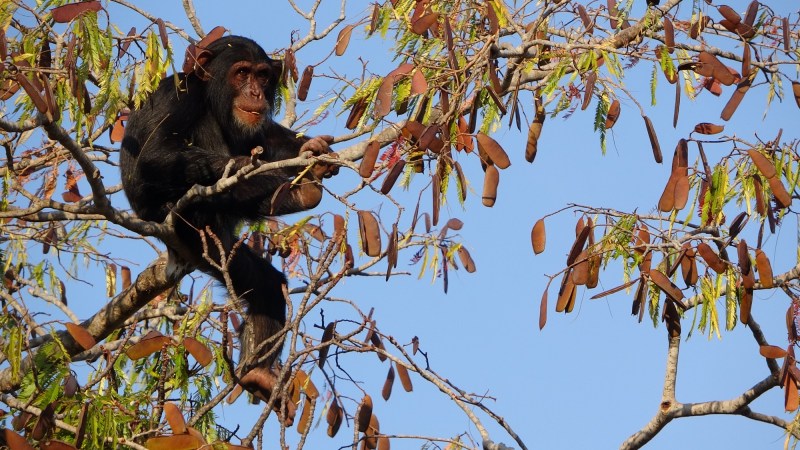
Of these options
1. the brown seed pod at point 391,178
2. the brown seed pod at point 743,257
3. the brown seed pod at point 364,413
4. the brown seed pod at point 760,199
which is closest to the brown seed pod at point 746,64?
the brown seed pod at point 760,199

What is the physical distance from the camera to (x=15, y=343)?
3.64 m

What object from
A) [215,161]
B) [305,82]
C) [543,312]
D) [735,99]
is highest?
[305,82]

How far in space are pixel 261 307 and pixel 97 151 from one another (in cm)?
160

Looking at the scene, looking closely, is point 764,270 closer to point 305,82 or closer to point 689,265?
point 689,265

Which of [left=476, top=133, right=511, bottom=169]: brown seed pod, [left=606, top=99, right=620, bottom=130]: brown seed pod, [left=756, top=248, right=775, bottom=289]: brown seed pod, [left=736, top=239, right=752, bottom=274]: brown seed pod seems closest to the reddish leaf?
[left=476, top=133, right=511, bottom=169]: brown seed pod

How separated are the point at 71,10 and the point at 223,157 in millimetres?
2115

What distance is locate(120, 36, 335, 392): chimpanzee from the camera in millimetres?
5430

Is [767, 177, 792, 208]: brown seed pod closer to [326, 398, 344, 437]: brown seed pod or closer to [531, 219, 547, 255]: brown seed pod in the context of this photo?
[531, 219, 547, 255]: brown seed pod

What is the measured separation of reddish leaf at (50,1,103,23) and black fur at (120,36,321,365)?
1.54 metres

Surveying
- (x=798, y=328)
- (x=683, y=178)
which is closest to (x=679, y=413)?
(x=798, y=328)

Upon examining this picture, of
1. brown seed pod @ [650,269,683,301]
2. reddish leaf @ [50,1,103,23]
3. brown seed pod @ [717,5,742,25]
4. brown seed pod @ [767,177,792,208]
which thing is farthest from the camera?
brown seed pod @ [717,5,742,25]

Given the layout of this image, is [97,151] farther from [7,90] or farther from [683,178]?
[683,178]

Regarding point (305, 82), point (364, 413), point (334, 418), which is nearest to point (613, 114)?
point (364, 413)

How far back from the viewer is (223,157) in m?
5.45
